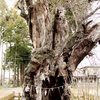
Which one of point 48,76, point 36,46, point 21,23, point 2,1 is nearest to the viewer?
point 48,76

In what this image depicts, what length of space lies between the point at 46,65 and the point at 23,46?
2600 cm

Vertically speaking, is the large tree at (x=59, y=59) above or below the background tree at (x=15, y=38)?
below

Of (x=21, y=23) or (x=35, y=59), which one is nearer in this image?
(x=35, y=59)

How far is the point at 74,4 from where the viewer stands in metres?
5.49

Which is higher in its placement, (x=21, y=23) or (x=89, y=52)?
(x=21, y=23)

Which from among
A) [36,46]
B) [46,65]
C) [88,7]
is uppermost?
[88,7]

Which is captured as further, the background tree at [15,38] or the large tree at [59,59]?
Result: the background tree at [15,38]

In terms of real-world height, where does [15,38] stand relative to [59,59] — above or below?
above

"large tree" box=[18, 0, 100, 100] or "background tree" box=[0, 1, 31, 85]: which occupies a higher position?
"background tree" box=[0, 1, 31, 85]

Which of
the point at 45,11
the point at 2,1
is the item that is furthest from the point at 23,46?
the point at 45,11

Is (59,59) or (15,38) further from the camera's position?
(15,38)

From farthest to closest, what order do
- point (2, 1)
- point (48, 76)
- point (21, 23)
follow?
1. point (21, 23)
2. point (2, 1)
3. point (48, 76)

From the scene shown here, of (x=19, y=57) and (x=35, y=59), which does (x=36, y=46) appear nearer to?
(x=35, y=59)

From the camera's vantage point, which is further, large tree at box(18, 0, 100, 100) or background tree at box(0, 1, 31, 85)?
background tree at box(0, 1, 31, 85)
